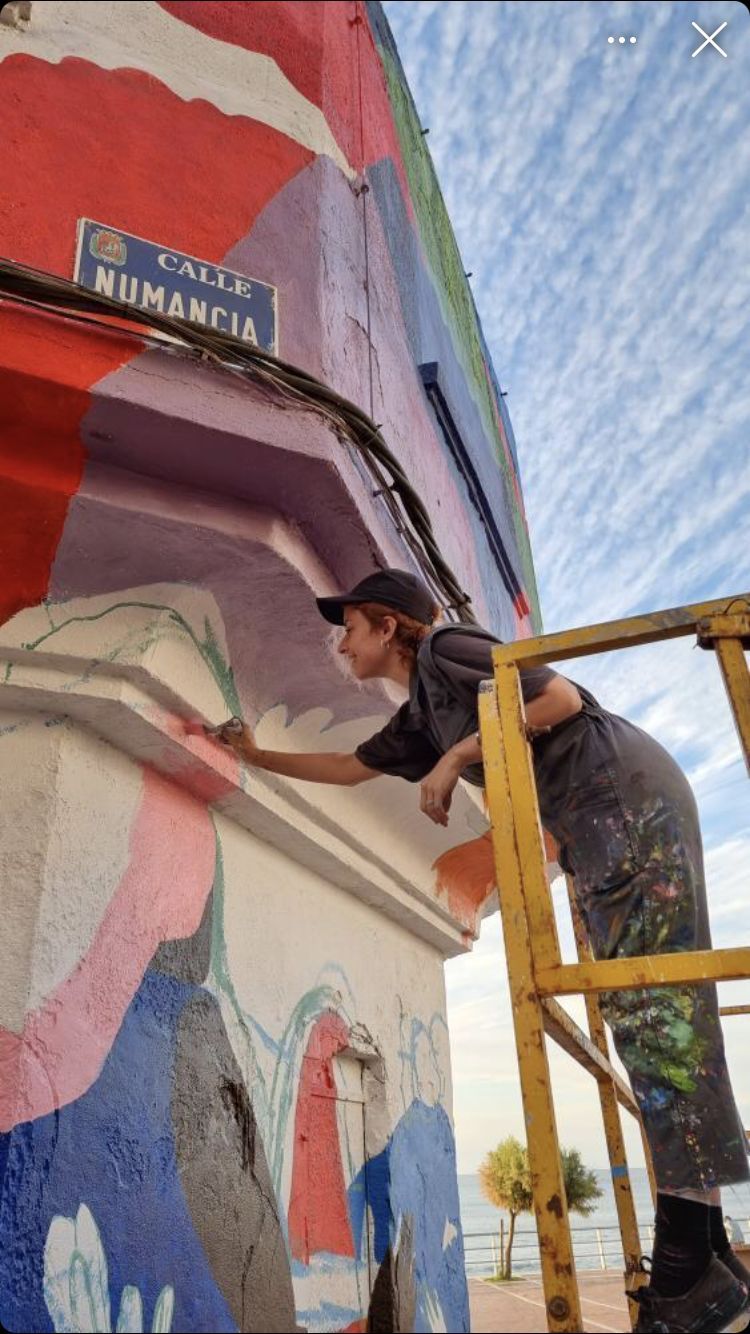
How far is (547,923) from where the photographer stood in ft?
6.91

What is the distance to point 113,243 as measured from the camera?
359 cm

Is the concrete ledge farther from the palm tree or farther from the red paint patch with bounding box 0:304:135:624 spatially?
the palm tree

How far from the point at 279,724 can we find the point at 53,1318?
87.7 inches

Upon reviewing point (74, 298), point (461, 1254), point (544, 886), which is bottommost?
point (461, 1254)

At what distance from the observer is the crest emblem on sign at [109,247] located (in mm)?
3547

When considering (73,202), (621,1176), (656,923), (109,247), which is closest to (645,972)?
(656,923)

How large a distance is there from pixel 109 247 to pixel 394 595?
1.67 metres

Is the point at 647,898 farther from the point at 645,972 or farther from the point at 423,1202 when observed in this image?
the point at 423,1202

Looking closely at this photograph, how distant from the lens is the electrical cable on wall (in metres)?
3.15

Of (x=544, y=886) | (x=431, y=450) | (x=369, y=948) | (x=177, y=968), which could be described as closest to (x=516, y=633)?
(x=431, y=450)

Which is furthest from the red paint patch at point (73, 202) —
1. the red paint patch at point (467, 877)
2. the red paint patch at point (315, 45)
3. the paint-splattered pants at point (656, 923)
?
the red paint patch at point (467, 877)

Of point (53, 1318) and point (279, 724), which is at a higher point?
point (279, 724)

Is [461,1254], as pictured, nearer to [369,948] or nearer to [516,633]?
[369,948]

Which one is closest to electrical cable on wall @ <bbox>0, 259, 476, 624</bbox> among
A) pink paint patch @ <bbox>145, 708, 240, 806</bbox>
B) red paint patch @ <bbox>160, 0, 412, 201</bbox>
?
pink paint patch @ <bbox>145, 708, 240, 806</bbox>
